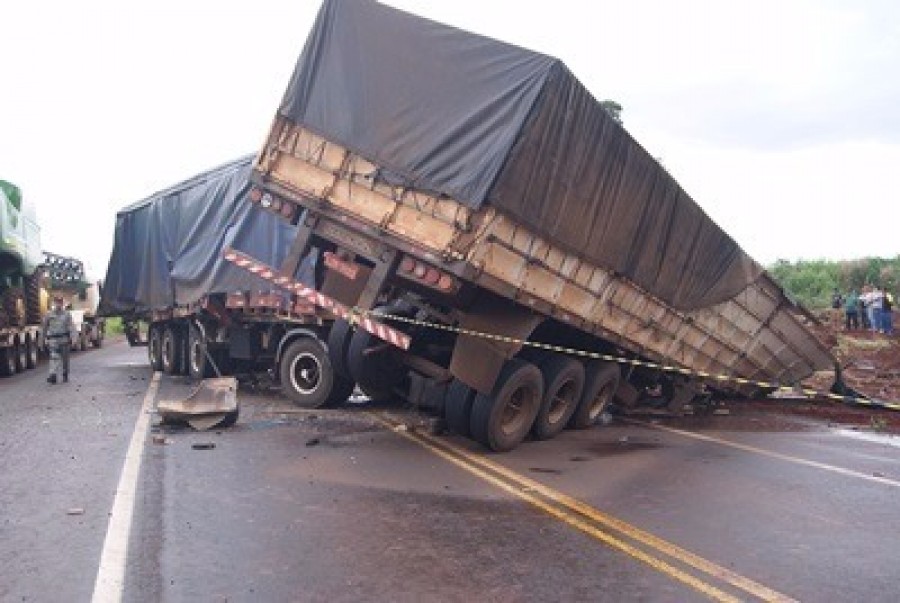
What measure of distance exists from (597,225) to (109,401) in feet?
25.5

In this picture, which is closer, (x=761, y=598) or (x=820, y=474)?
(x=761, y=598)

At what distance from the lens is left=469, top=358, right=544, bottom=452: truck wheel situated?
28.0 feet

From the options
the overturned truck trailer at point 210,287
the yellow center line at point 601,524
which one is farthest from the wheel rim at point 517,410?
the overturned truck trailer at point 210,287

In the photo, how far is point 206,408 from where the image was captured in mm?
9672

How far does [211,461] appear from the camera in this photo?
7688 millimetres

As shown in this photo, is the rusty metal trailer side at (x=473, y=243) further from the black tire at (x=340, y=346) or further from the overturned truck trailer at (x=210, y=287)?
the overturned truck trailer at (x=210, y=287)

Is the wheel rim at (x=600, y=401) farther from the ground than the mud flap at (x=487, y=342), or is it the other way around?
the mud flap at (x=487, y=342)

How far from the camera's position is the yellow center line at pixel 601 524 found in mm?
4668

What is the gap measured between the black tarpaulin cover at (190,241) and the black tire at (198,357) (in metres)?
0.70

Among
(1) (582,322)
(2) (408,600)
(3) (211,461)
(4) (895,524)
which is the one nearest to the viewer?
(2) (408,600)

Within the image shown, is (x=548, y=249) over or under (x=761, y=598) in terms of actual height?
over

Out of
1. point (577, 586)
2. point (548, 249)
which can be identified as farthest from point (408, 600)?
point (548, 249)

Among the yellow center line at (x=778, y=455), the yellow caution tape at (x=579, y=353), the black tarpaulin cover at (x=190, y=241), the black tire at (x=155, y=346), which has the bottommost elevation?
the black tire at (x=155, y=346)

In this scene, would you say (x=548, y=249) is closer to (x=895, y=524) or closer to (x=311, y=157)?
(x=311, y=157)
